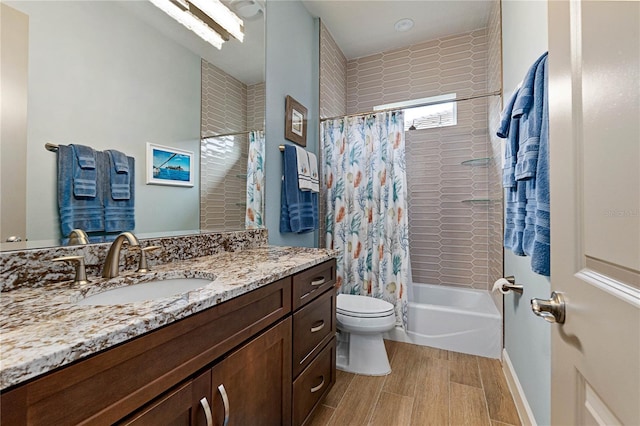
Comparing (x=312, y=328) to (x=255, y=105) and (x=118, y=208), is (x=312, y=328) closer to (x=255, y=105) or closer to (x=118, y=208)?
(x=118, y=208)

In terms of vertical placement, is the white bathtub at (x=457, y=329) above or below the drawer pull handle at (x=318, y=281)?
below

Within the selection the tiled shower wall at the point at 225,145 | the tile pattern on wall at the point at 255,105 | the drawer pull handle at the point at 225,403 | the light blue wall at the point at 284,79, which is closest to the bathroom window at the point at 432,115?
the light blue wall at the point at 284,79

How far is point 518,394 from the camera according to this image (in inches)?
59.3

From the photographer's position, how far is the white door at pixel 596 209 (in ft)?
1.32

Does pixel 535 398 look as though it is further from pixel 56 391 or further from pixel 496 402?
pixel 56 391

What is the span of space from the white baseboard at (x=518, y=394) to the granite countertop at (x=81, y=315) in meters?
1.37

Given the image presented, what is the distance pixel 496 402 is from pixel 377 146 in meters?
1.88

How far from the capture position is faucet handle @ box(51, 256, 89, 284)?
85 cm

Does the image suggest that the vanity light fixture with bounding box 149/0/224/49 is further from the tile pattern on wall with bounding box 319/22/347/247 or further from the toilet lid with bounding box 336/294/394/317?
the toilet lid with bounding box 336/294/394/317

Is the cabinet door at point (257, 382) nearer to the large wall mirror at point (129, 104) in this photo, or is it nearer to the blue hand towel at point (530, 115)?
the large wall mirror at point (129, 104)

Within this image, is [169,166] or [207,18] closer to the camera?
[169,166]

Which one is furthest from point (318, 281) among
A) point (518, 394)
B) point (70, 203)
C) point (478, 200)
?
point (478, 200)

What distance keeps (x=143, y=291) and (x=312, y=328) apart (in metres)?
0.73

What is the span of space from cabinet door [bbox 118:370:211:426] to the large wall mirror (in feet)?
2.16
